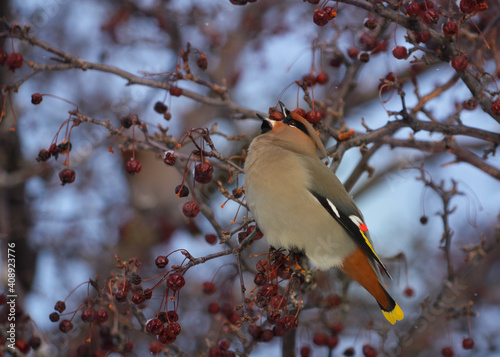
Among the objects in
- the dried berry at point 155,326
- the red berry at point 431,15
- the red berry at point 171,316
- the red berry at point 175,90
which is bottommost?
the dried berry at point 155,326

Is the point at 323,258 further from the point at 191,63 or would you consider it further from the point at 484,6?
the point at 191,63

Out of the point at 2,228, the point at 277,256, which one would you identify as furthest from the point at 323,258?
the point at 2,228

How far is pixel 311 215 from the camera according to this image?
10.1ft

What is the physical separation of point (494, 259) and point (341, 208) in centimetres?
432

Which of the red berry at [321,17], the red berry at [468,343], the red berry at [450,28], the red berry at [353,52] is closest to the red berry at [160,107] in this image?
the red berry at [321,17]

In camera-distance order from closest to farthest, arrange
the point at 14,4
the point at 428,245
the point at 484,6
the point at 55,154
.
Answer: the point at 484,6 < the point at 55,154 < the point at 14,4 < the point at 428,245

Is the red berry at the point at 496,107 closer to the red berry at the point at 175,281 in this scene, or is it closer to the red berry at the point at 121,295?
the red berry at the point at 175,281

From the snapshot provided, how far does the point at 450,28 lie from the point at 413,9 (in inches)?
7.9

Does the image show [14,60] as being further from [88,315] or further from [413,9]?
[413,9]

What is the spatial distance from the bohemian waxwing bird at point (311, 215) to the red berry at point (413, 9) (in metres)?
0.91

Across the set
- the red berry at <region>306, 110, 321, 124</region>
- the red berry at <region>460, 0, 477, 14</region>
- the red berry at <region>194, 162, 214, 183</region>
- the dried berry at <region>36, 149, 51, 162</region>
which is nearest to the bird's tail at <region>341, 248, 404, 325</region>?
the red berry at <region>306, 110, 321, 124</region>

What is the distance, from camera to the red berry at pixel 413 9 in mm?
2844

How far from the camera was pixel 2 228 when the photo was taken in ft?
15.5

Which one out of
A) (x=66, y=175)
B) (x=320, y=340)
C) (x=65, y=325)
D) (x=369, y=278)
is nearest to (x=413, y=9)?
(x=369, y=278)
